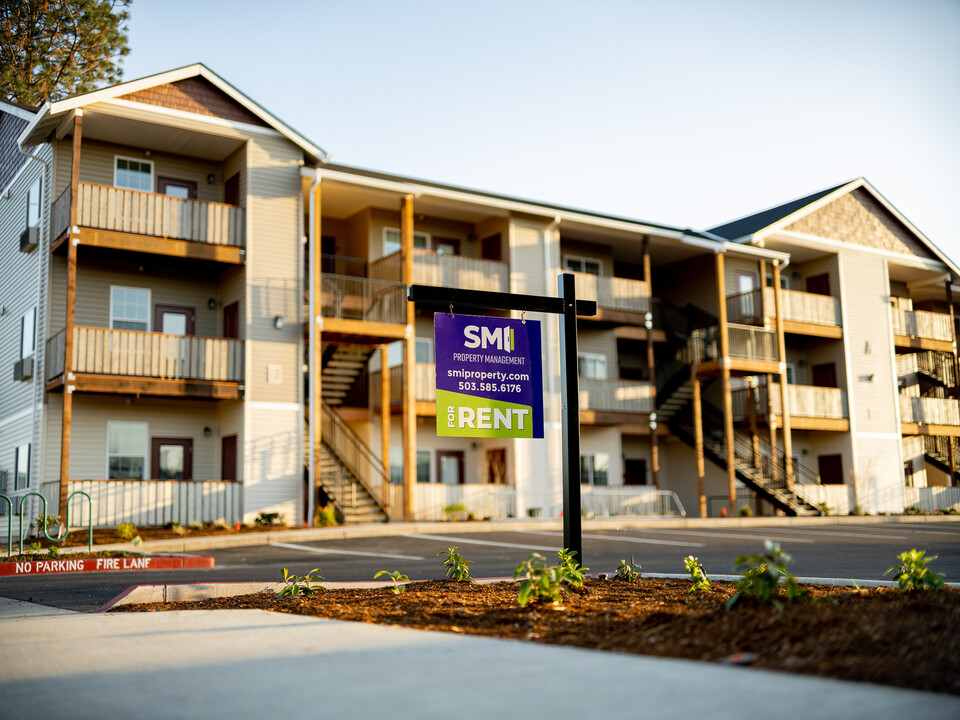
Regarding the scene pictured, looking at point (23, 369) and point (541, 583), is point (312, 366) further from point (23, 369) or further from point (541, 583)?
point (541, 583)

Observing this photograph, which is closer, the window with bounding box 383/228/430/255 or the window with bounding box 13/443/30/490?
the window with bounding box 13/443/30/490

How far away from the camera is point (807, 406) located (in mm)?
34906

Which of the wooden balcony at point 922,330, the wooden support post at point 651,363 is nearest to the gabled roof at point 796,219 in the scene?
the wooden balcony at point 922,330

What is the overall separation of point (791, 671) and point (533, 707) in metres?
1.44

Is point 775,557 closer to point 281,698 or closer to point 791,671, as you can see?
point 791,671

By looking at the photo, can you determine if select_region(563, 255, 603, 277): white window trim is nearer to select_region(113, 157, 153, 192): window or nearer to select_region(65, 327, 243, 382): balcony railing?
select_region(65, 327, 243, 382): balcony railing

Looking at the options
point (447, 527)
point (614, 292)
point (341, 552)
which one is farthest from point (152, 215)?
point (614, 292)

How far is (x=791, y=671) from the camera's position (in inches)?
187

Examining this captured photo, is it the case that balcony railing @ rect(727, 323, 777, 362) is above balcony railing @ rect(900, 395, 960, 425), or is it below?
above

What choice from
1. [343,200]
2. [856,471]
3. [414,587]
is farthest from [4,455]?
[856,471]

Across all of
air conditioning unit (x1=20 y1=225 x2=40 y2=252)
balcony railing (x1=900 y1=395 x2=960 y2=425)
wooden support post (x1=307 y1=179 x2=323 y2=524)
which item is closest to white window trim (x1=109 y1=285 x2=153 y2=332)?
air conditioning unit (x1=20 y1=225 x2=40 y2=252)

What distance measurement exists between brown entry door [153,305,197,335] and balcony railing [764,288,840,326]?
19.6 meters

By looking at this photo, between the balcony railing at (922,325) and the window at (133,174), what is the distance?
28.9 m

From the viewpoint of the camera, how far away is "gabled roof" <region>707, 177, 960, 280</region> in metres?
35.1
